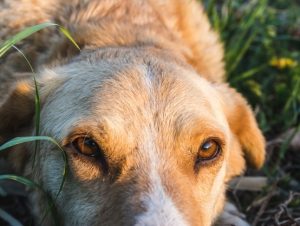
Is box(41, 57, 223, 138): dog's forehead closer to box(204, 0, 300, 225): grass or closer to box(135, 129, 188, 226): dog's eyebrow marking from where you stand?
box(135, 129, 188, 226): dog's eyebrow marking

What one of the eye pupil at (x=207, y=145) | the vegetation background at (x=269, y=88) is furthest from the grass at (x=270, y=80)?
the eye pupil at (x=207, y=145)

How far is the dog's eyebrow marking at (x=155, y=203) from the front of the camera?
2.86m

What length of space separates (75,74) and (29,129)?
42cm

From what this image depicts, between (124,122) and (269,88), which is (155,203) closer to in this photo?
(124,122)

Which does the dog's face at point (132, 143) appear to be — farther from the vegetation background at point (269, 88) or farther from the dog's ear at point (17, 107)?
the vegetation background at point (269, 88)

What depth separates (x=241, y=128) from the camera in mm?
4016

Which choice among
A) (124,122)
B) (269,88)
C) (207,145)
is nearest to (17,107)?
(124,122)

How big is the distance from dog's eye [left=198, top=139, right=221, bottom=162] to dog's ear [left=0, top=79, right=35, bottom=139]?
1.00 m

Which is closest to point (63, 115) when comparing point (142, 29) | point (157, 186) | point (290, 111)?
point (157, 186)

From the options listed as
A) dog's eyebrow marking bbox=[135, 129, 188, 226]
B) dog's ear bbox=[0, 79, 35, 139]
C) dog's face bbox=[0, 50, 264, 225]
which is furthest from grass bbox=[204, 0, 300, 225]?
dog's ear bbox=[0, 79, 35, 139]

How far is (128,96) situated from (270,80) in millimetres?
2523

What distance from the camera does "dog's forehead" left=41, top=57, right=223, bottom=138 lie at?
3.19 metres

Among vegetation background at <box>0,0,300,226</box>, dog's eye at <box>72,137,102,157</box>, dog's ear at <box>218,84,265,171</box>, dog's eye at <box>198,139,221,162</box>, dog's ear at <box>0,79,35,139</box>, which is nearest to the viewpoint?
dog's eye at <box>72,137,102,157</box>

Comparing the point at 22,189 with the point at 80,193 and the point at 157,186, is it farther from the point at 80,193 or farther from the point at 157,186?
the point at 157,186
